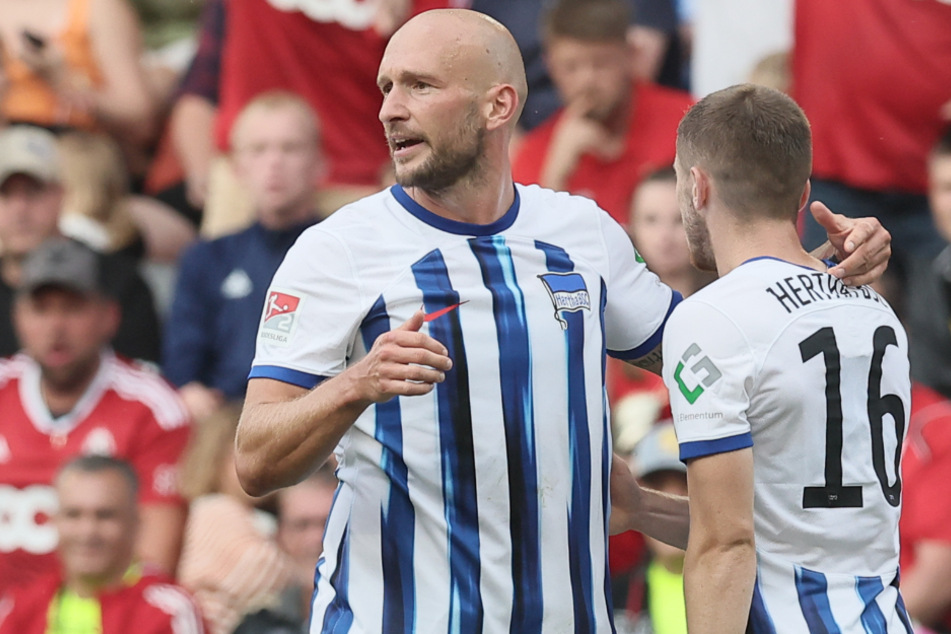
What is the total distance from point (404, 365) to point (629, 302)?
0.99 meters

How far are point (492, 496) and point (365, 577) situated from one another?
36 centimetres

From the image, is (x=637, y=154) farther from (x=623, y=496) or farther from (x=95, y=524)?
(x=623, y=496)

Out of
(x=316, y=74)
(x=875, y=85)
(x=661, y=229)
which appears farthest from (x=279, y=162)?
(x=875, y=85)

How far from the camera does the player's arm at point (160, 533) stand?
703cm

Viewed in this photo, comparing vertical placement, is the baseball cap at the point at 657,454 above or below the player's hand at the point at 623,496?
below

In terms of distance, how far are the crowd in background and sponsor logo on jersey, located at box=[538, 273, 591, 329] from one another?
2.48 metres

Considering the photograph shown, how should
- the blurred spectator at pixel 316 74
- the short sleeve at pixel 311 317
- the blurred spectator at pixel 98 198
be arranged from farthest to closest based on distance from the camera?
the blurred spectator at pixel 98 198, the blurred spectator at pixel 316 74, the short sleeve at pixel 311 317

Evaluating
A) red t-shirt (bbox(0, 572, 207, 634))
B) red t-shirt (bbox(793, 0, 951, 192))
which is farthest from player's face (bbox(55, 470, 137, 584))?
red t-shirt (bbox(793, 0, 951, 192))

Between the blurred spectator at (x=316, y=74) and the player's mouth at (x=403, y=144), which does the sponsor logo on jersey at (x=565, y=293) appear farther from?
the blurred spectator at (x=316, y=74)

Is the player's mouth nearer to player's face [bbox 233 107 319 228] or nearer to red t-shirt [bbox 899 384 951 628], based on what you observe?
red t-shirt [bbox 899 384 951 628]

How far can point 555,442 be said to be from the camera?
3.73 m

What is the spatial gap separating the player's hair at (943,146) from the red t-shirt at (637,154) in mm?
1292

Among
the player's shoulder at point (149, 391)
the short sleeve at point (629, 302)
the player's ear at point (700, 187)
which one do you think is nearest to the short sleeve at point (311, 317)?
the short sleeve at point (629, 302)

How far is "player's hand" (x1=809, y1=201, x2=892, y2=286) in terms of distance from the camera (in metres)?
3.61
